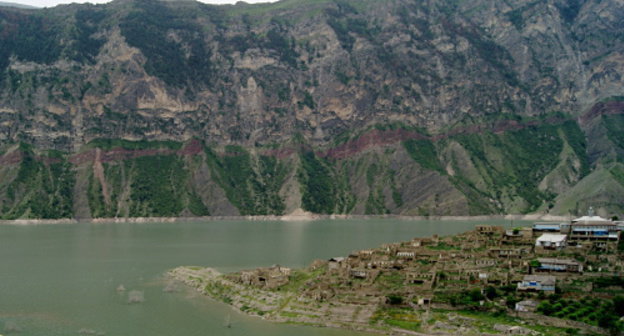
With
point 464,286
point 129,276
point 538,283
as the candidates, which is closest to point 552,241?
point 538,283

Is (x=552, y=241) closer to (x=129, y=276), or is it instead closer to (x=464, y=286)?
(x=464, y=286)

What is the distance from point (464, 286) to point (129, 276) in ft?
193

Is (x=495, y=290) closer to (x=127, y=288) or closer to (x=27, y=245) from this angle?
(x=127, y=288)

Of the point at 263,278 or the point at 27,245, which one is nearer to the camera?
the point at 263,278

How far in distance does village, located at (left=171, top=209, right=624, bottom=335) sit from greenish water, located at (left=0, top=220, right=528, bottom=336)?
4531 mm

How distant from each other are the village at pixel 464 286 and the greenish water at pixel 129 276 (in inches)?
178

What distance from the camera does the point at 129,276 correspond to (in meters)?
114

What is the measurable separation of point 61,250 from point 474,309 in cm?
10960

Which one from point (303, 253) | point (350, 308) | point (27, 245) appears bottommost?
point (27, 245)

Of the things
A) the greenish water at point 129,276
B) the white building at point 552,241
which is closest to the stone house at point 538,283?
the white building at point 552,241

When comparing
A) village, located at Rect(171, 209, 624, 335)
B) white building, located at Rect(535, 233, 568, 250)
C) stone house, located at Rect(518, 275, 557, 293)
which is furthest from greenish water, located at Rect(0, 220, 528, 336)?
white building, located at Rect(535, 233, 568, 250)

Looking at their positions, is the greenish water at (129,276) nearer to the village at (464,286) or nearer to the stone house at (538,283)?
the village at (464,286)

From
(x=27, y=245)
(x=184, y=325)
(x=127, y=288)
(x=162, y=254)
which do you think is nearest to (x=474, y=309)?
(x=184, y=325)

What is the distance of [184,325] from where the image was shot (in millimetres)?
77875
